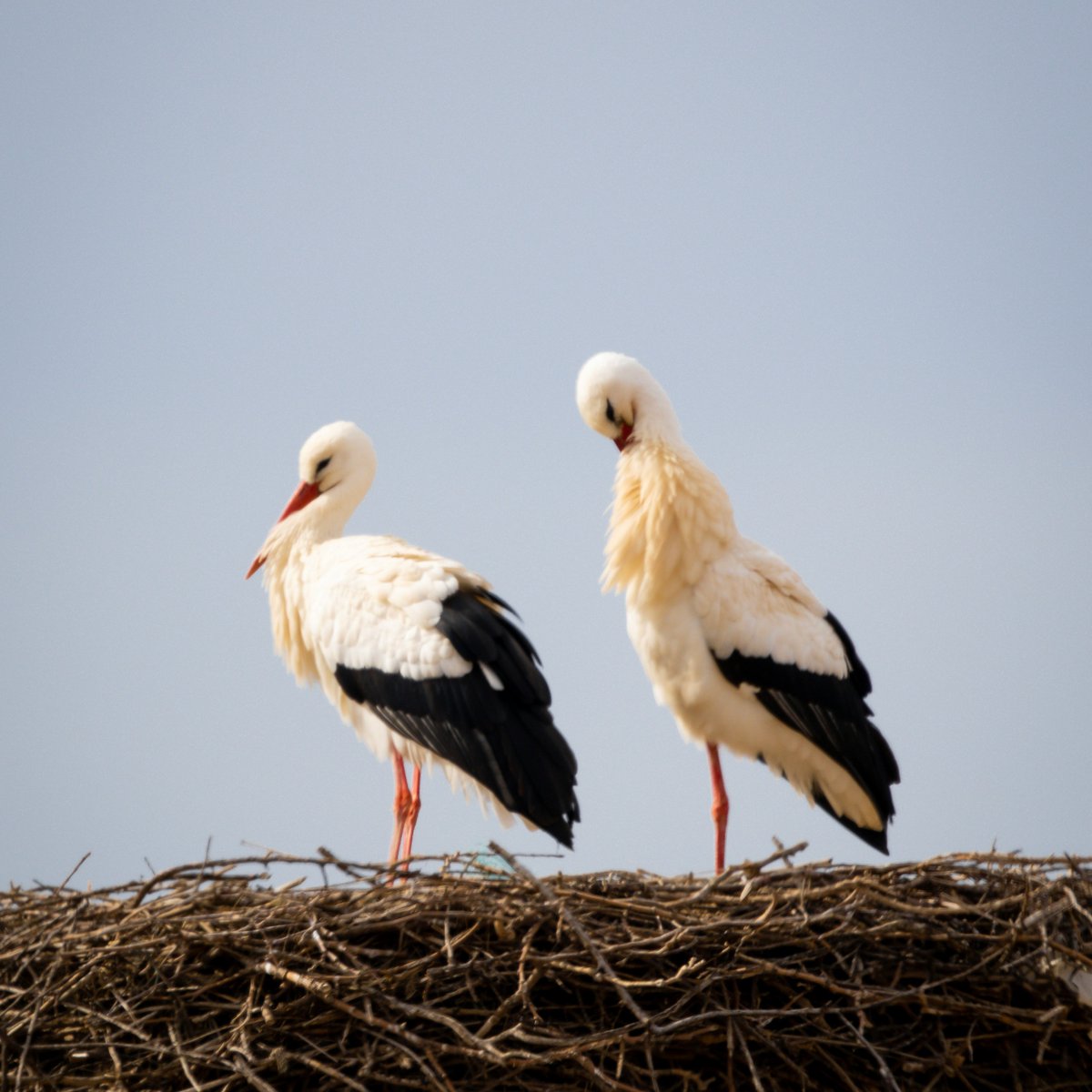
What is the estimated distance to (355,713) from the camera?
5.23 metres

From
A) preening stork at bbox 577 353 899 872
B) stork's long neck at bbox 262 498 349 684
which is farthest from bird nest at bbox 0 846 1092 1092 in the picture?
stork's long neck at bbox 262 498 349 684

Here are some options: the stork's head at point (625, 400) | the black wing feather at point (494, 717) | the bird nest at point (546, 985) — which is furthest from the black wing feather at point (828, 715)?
the bird nest at point (546, 985)

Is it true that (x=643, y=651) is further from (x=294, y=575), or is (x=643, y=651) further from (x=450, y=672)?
(x=294, y=575)

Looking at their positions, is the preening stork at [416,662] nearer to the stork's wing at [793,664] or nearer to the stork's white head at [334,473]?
the stork's white head at [334,473]

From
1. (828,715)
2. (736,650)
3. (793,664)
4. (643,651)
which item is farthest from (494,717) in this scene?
(828,715)

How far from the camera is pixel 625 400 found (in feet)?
17.4

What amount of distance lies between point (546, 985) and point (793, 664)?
156 cm

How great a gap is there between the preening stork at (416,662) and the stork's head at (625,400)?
0.70 m

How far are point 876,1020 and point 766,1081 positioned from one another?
11.8 inches

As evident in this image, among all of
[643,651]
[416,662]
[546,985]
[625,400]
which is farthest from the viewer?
[625,400]

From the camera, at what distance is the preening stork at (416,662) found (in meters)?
4.60

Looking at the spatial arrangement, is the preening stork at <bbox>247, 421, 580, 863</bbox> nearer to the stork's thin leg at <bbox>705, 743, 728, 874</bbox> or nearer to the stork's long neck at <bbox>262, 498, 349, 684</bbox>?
the stork's long neck at <bbox>262, 498, 349, 684</bbox>

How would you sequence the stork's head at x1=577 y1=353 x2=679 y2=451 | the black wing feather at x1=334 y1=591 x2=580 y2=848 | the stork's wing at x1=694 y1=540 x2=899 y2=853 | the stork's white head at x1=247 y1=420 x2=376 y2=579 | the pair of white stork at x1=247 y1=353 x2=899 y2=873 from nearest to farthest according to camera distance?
the black wing feather at x1=334 y1=591 x2=580 y2=848 → the pair of white stork at x1=247 y1=353 x2=899 y2=873 → the stork's wing at x1=694 y1=540 x2=899 y2=853 → the stork's head at x1=577 y1=353 x2=679 y2=451 → the stork's white head at x1=247 y1=420 x2=376 y2=579

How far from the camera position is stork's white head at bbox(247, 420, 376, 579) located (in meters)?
5.62
